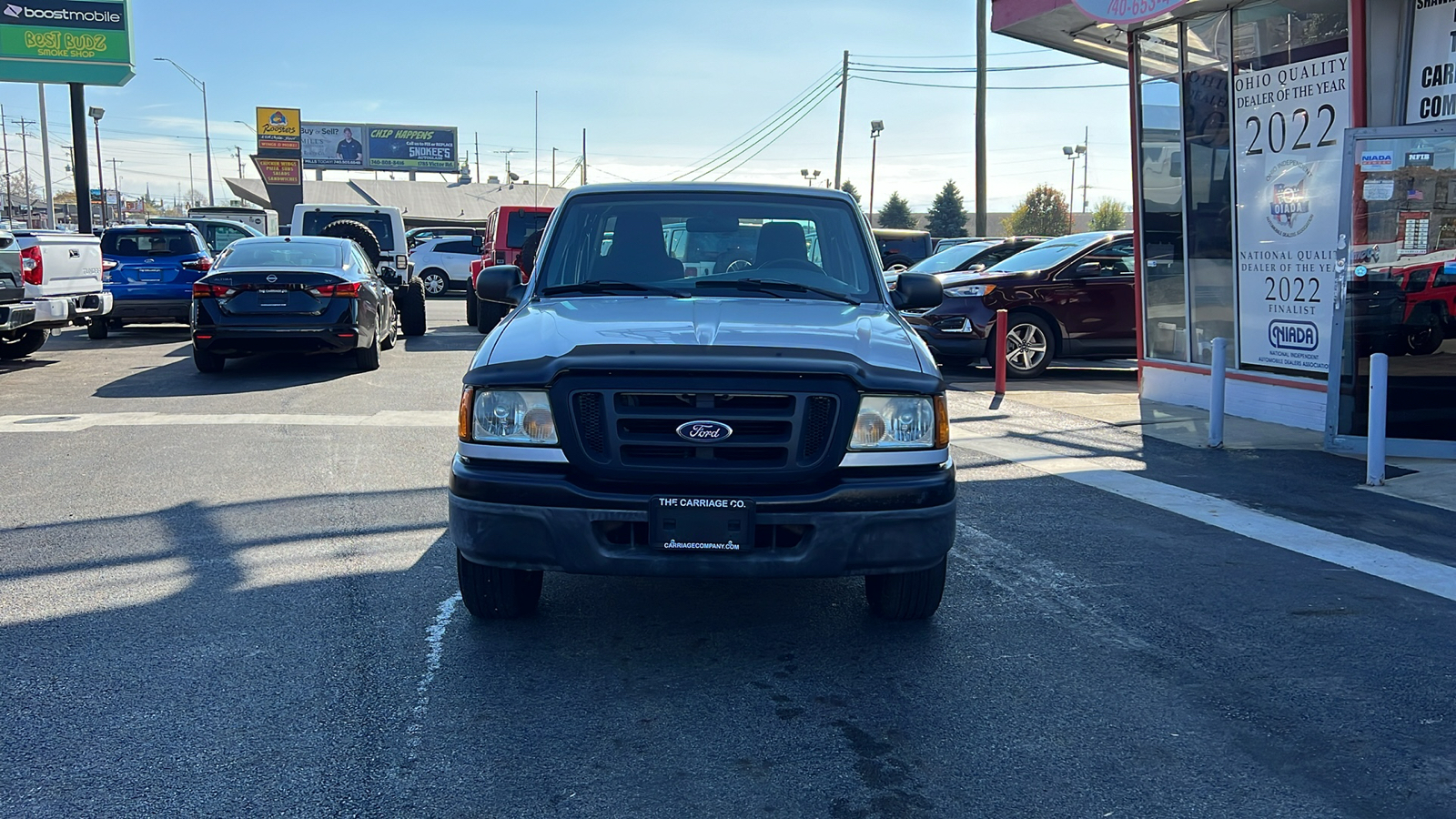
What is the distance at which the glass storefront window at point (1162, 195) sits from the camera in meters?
11.8

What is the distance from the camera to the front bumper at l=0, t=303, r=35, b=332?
11.9 m

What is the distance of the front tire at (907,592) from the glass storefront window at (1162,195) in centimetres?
827

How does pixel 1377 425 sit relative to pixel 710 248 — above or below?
below

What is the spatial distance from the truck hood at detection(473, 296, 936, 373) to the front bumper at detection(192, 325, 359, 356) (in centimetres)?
794

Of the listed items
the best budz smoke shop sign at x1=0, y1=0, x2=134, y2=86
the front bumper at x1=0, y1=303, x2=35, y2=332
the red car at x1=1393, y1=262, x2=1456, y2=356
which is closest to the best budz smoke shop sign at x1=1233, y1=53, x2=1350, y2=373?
the red car at x1=1393, y1=262, x2=1456, y2=356

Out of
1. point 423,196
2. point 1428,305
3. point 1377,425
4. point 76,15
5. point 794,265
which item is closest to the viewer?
point 794,265

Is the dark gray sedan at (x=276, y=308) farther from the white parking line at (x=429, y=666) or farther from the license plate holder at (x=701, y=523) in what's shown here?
the license plate holder at (x=701, y=523)

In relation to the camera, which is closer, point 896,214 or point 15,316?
point 15,316

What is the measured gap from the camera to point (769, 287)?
5316mm

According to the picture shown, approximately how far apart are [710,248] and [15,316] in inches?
378

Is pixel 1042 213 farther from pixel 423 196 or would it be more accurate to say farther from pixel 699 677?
pixel 699 677

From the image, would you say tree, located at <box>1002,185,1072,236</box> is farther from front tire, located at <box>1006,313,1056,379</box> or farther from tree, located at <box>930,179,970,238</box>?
front tire, located at <box>1006,313,1056,379</box>

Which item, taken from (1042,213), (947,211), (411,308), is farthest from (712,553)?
(1042,213)

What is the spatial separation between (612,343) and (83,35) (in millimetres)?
29862
